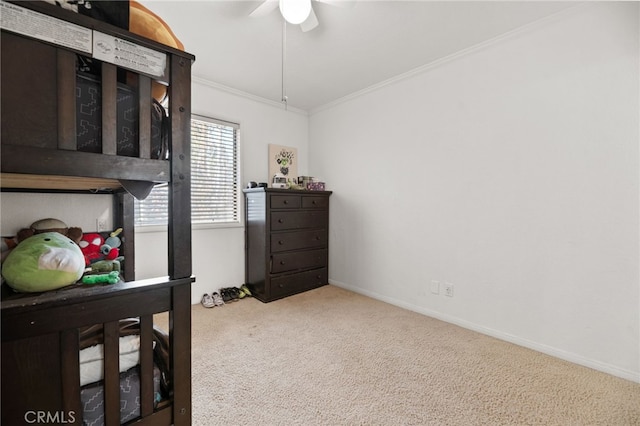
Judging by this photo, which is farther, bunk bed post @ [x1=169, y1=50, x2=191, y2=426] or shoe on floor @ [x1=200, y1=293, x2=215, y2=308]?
shoe on floor @ [x1=200, y1=293, x2=215, y2=308]

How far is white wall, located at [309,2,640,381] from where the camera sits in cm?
169

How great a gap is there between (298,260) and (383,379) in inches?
67.0

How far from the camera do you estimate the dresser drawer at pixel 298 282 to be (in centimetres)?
294

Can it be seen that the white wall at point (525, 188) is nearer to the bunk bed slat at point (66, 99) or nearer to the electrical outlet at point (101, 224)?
the electrical outlet at point (101, 224)

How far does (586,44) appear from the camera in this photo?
69.9 inches

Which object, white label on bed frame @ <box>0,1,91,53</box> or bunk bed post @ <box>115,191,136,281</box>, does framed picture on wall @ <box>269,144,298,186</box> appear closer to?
bunk bed post @ <box>115,191,136,281</box>

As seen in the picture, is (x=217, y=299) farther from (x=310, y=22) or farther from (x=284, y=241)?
(x=310, y=22)

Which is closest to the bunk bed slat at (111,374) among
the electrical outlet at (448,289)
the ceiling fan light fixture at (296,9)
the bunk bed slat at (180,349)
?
the bunk bed slat at (180,349)

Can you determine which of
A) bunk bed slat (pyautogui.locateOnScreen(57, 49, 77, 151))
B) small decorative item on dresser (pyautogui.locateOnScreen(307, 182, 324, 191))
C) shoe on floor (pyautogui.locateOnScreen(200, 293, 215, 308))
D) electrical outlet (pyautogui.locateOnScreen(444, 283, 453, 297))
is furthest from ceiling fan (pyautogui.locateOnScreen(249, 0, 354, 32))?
shoe on floor (pyautogui.locateOnScreen(200, 293, 215, 308))

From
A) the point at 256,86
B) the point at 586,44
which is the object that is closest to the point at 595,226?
the point at 586,44

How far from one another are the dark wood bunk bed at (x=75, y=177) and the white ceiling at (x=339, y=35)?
53.2 inches

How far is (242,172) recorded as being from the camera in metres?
3.16

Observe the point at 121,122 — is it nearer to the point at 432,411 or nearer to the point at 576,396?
the point at 432,411

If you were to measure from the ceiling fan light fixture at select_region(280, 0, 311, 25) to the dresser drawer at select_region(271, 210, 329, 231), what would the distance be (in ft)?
5.77
